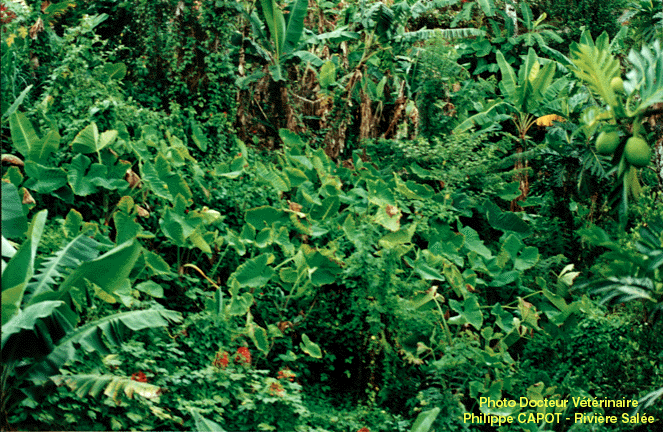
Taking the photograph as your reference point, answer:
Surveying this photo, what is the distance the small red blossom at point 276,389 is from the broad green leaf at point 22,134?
124 inches

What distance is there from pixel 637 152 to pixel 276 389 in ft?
9.97

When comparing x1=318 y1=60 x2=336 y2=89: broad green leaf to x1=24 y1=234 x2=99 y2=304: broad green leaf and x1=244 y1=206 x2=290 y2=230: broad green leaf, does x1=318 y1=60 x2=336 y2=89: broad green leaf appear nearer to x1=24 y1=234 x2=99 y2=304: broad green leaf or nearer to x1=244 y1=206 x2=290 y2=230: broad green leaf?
x1=244 y1=206 x2=290 y2=230: broad green leaf

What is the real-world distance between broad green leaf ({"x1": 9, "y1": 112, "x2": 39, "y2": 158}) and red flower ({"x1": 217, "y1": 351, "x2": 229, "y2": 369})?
8.75 feet

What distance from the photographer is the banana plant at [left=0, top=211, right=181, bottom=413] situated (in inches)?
120

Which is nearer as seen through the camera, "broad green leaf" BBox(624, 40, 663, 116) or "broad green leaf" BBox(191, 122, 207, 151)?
"broad green leaf" BBox(624, 40, 663, 116)

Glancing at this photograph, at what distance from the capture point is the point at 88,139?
5.09 meters

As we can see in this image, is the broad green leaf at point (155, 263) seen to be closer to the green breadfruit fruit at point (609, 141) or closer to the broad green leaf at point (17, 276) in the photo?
the broad green leaf at point (17, 276)

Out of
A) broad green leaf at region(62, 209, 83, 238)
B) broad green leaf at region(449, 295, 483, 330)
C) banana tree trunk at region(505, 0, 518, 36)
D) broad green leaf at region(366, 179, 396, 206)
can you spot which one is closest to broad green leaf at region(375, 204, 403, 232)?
broad green leaf at region(366, 179, 396, 206)

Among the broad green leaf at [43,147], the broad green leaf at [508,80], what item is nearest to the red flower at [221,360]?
the broad green leaf at [43,147]

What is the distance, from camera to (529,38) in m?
8.55

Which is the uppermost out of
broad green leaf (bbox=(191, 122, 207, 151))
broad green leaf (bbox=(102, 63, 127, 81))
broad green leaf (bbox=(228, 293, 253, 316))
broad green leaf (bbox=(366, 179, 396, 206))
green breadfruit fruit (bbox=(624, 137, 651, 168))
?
broad green leaf (bbox=(102, 63, 127, 81))

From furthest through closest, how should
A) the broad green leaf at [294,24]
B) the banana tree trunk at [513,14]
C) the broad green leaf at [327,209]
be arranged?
the banana tree trunk at [513,14] → the broad green leaf at [294,24] → the broad green leaf at [327,209]

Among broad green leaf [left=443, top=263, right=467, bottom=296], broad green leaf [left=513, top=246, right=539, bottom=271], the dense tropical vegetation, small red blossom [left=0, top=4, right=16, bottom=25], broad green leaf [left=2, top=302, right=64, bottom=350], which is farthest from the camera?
small red blossom [left=0, top=4, right=16, bottom=25]

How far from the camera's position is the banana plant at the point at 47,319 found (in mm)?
3041
